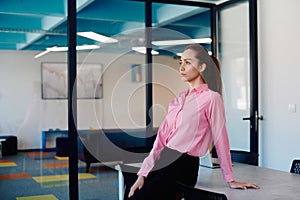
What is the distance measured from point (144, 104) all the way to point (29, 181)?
4.96 ft

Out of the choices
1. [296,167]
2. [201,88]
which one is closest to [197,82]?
[201,88]

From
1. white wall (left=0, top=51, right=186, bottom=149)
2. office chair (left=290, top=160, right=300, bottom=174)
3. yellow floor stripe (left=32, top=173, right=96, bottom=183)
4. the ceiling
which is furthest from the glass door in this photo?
office chair (left=290, top=160, right=300, bottom=174)

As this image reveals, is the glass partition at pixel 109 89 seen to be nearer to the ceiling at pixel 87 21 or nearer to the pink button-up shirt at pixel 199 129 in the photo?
the ceiling at pixel 87 21

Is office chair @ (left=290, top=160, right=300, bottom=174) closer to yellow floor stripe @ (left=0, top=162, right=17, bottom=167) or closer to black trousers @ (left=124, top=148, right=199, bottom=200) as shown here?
black trousers @ (left=124, top=148, right=199, bottom=200)

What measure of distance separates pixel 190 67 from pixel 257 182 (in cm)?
71

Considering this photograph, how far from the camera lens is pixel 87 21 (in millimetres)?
4320

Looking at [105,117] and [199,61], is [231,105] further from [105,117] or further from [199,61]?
[199,61]

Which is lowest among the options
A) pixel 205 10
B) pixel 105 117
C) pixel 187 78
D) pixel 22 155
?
pixel 22 155

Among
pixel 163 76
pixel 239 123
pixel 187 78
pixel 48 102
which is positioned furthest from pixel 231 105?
pixel 187 78

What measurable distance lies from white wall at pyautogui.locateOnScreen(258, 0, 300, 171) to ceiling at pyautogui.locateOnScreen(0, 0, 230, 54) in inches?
36.1

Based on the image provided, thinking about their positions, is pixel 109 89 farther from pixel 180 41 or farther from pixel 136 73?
pixel 180 41

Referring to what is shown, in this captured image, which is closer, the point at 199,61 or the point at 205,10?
the point at 199,61

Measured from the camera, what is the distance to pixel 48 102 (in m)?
4.25

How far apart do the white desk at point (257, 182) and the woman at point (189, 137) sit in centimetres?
8
